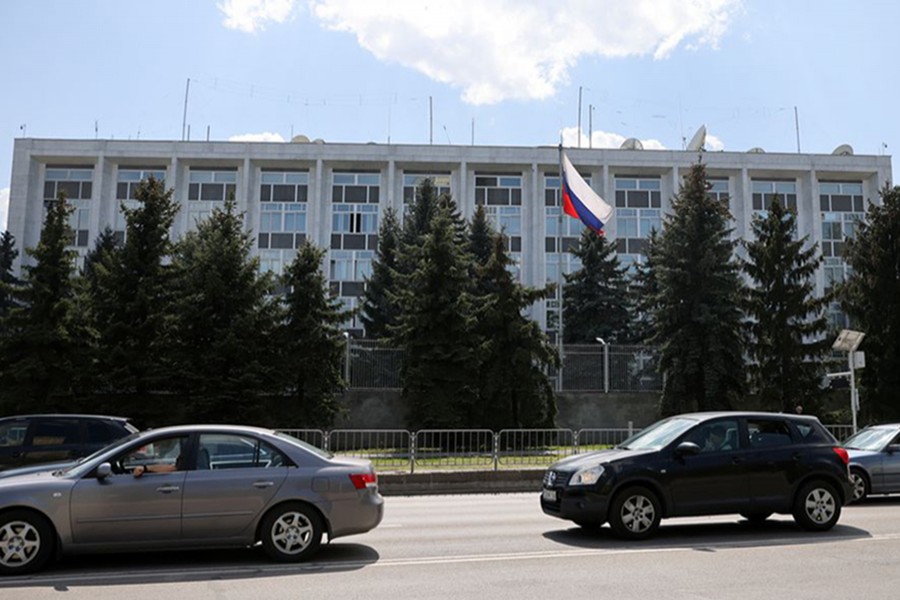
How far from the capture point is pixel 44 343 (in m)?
23.0

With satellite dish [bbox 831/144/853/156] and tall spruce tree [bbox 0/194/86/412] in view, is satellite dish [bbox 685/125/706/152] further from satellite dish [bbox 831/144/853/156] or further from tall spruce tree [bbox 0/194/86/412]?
tall spruce tree [bbox 0/194/86/412]

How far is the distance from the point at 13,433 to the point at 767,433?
39.8ft

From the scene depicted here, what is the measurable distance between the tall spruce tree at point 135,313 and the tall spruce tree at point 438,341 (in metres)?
7.81

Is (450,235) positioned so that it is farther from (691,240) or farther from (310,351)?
(691,240)

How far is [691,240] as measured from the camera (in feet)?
95.7

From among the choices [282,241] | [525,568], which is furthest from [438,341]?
[282,241]

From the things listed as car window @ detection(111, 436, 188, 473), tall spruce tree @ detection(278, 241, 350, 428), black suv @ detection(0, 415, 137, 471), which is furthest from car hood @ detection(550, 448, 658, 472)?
tall spruce tree @ detection(278, 241, 350, 428)

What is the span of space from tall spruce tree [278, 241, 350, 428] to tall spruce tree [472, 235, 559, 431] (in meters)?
4.73

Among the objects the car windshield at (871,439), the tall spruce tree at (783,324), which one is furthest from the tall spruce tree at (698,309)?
the car windshield at (871,439)

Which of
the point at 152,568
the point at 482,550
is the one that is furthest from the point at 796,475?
the point at 152,568

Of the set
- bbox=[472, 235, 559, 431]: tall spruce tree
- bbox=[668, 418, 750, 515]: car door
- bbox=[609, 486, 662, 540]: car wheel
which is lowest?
bbox=[609, 486, 662, 540]: car wheel

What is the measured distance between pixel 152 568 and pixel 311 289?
18385mm

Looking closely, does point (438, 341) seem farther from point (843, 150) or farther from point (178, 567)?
point (843, 150)

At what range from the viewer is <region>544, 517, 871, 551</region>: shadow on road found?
9.61 meters
